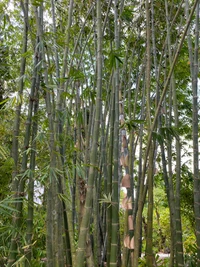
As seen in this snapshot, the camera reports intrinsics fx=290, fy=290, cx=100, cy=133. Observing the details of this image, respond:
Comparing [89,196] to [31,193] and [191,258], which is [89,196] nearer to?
[31,193]

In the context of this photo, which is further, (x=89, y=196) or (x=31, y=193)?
(x=31, y=193)

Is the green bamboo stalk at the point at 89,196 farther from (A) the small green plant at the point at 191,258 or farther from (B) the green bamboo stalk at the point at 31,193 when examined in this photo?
(A) the small green plant at the point at 191,258

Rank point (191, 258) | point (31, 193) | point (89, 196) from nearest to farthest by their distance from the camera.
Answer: point (89, 196) < point (31, 193) < point (191, 258)

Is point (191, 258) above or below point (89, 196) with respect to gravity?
below

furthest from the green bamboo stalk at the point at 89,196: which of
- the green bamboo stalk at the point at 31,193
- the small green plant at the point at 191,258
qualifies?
the small green plant at the point at 191,258

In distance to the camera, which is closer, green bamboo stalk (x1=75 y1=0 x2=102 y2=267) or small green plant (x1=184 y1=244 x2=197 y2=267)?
green bamboo stalk (x1=75 y1=0 x2=102 y2=267)

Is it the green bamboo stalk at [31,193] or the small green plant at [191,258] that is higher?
the green bamboo stalk at [31,193]

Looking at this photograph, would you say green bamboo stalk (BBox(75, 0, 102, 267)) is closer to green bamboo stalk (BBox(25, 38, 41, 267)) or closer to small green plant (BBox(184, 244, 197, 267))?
green bamboo stalk (BBox(25, 38, 41, 267))

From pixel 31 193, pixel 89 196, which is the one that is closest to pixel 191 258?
pixel 31 193

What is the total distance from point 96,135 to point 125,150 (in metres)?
0.34

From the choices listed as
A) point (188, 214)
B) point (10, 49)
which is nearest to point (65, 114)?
point (10, 49)

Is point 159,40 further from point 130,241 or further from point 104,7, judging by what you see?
point 130,241

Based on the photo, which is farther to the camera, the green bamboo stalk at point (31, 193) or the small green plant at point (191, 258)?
the small green plant at point (191, 258)

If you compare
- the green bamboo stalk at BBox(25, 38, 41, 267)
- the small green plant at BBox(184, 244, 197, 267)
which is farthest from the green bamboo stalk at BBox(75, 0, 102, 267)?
the small green plant at BBox(184, 244, 197, 267)
